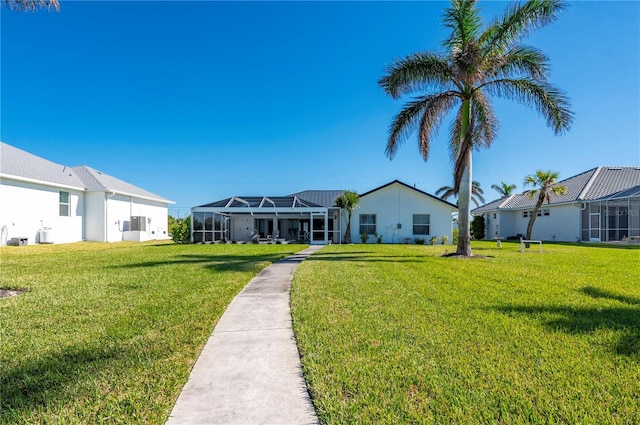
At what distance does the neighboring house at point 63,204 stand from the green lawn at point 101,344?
1382 cm

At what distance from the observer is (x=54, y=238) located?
2055 centimetres

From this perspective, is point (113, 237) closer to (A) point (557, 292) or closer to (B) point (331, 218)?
(B) point (331, 218)

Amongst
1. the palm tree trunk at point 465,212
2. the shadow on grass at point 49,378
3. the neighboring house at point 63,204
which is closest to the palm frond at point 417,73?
the palm tree trunk at point 465,212

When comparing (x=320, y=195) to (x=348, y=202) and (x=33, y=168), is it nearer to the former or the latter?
(x=348, y=202)

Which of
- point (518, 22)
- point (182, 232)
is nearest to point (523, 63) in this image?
point (518, 22)

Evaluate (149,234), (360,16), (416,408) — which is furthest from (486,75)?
(149,234)

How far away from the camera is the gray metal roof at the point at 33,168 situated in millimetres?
18844

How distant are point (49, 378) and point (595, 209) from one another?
3245cm

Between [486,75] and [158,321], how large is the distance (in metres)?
14.9

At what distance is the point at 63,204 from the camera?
22.0 m

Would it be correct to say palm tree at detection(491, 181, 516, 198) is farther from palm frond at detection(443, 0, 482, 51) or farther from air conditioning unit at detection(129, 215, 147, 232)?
air conditioning unit at detection(129, 215, 147, 232)

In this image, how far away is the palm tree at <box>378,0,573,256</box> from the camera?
42.7 ft

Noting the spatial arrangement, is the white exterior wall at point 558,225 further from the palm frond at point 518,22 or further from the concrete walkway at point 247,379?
the concrete walkway at point 247,379

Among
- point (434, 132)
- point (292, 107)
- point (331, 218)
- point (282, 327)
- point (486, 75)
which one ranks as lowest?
point (282, 327)
